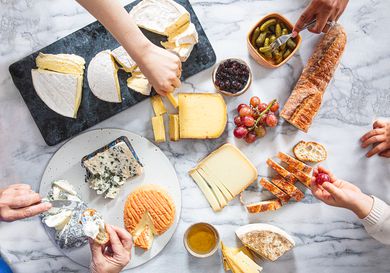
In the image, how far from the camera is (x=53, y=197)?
6.22 ft

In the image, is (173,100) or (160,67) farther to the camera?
(173,100)

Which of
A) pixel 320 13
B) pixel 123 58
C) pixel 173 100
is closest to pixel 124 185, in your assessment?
pixel 173 100

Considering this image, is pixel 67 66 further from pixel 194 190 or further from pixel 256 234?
pixel 256 234

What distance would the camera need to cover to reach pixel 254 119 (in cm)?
195

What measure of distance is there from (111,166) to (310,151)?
2.74 feet

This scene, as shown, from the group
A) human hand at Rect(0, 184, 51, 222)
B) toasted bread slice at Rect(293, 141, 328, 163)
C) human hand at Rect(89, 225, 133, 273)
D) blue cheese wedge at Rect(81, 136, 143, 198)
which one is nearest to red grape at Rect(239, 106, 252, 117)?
toasted bread slice at Rect(293, 141, 328, 163)

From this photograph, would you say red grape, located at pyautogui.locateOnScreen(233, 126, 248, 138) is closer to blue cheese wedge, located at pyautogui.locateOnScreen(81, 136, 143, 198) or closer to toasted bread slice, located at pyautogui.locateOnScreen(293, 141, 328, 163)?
toasted bread slice, located at pyautogui.locateOnScreen(293, 141, 328, 163)

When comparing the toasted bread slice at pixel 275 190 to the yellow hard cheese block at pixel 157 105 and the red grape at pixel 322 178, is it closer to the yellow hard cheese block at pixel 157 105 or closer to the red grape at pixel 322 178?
the red grape at pixel 322 178

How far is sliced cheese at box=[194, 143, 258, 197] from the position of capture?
6.43 ft

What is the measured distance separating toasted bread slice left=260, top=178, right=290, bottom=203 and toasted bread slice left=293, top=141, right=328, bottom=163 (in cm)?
16

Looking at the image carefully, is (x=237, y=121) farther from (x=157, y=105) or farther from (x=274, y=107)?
(x=157, y=105)

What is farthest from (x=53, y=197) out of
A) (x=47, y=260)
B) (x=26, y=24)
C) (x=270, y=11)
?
(x=270, y=11)

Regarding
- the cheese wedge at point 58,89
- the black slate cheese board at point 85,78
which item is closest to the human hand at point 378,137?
the black slate cheese board at point 85,78

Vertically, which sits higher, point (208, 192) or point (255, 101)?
point (255, 101)
